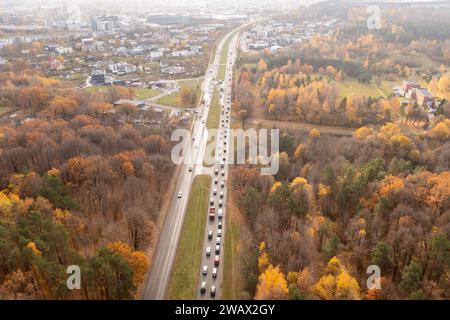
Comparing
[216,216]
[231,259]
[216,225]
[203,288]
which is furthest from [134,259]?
[216,216]

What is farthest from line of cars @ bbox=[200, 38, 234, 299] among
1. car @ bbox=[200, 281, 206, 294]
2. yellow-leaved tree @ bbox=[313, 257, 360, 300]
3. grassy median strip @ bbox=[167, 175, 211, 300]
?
yellow-leaved tree @ bbox=[313, 257, 360, 300]

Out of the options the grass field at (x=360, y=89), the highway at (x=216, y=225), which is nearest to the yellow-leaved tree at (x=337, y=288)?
the highway at (x=216, y=225)

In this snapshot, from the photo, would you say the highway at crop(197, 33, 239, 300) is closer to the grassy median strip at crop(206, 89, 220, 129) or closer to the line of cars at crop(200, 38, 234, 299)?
the line of cars at crop(200, 38, 234, 299)

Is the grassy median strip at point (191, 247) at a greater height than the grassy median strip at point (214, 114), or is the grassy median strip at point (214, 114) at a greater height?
the grassy median strip at point (214, 114)

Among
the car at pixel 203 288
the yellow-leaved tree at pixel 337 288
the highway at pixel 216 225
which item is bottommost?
the car at pixel 203 288

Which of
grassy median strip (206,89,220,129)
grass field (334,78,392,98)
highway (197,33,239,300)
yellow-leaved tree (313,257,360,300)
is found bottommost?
highway (197,33,239,300)

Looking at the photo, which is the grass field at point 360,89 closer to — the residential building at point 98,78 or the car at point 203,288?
the residential building at point 98,78

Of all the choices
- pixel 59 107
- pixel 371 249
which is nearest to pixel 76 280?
pixel 371 249
